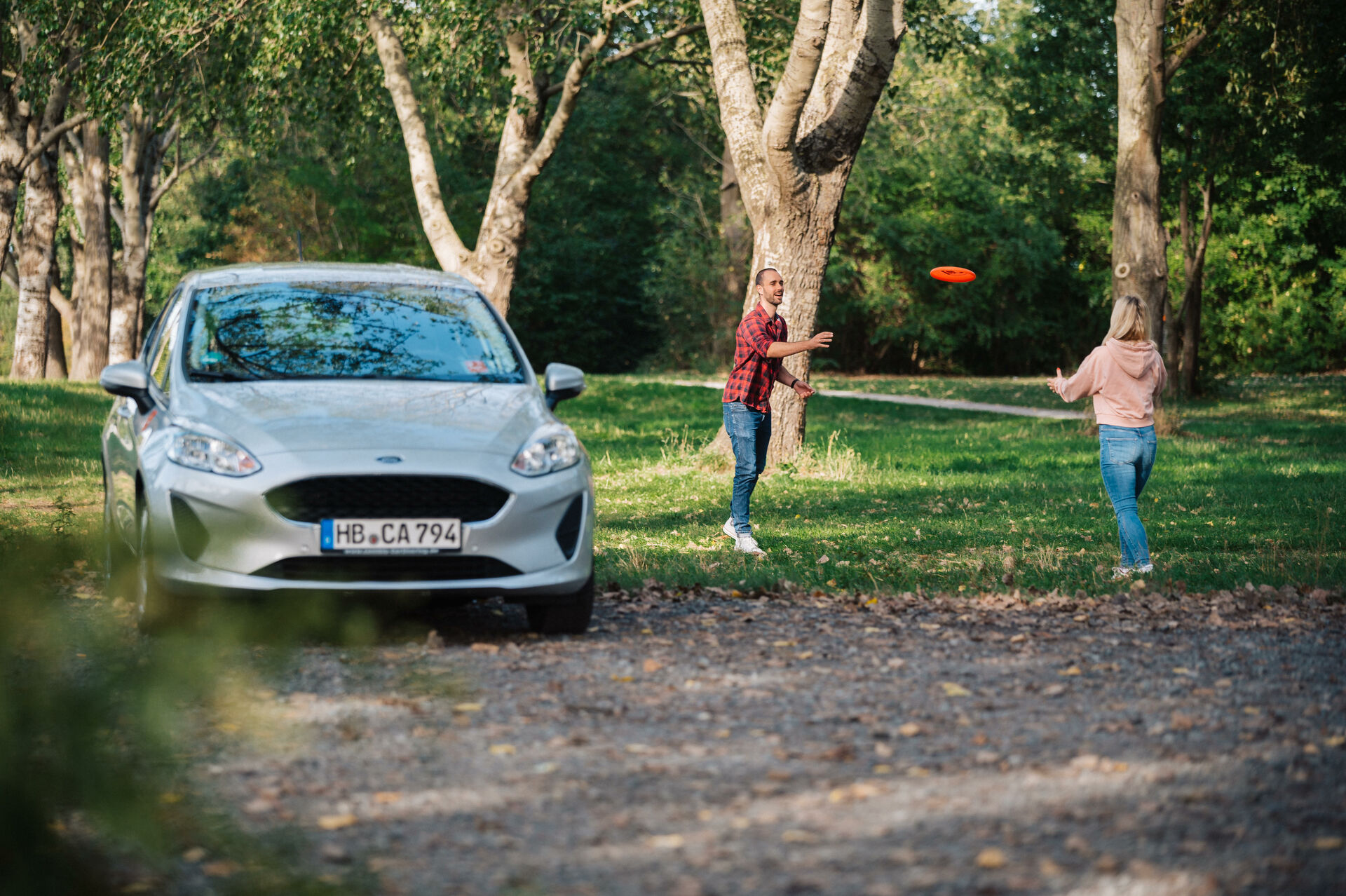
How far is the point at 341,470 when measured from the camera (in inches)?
237

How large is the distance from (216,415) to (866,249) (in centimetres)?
4040

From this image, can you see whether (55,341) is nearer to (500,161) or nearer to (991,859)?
(500,161)

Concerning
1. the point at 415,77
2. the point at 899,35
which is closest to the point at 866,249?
the point at 415,77

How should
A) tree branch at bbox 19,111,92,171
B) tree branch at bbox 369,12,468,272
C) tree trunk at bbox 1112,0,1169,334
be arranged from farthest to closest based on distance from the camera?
1. tree branch at bbox 19,111,92,171
2. tree branch at bbox 369,12,468,272
3. tree trunk at bbox 1112,0,1169,334

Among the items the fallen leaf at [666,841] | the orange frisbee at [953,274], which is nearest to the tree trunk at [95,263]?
the orange frisbee at [953,274]

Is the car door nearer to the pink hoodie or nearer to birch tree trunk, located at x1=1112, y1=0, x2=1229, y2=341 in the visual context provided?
the pink hoodie

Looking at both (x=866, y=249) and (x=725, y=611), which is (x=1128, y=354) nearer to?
(x=725, y=611)

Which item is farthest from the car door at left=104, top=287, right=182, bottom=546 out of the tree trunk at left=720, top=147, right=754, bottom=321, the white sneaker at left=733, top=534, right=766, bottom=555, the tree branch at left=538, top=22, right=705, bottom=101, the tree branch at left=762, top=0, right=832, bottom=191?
the tree trunk at left=720, top=147, right=754, bottom=321

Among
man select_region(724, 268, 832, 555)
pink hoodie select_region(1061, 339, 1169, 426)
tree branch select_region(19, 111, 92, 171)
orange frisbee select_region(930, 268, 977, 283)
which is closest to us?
pink hoodie select_region(1061, 339, 1169, 426)

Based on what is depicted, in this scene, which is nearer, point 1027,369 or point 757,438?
point 757,438

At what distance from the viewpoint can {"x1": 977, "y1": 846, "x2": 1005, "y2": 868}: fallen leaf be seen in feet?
12.0

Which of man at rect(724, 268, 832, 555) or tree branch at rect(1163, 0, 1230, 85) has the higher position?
tree branch at rect(1163, 0, 1230, 85)

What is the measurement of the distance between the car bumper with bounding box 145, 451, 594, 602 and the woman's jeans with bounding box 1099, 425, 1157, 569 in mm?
4288

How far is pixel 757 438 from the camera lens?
33.3ft
